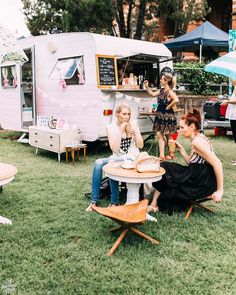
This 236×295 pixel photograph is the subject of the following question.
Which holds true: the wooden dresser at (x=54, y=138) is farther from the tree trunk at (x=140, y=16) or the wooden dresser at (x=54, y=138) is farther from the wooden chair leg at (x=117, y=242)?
the tree trunk at (x=140, y=16)

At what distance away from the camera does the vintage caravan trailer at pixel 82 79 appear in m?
7.47

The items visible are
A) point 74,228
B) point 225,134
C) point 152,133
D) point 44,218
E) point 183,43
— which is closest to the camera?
point 74,228

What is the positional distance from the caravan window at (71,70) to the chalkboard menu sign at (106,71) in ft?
1.36

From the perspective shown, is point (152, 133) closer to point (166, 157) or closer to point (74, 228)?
point (166, 157)

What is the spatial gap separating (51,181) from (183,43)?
10014 mm

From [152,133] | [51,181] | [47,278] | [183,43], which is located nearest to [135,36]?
[183,43]

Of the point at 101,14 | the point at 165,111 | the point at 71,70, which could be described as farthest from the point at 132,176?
the point at 101,14

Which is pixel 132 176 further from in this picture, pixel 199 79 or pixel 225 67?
pixel 199 79

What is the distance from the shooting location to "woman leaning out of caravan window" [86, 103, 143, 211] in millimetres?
4676

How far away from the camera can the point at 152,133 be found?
28.4 ft

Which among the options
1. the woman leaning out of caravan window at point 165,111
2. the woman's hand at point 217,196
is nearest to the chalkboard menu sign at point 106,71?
the woman leaning out of caravan window at point 165,111

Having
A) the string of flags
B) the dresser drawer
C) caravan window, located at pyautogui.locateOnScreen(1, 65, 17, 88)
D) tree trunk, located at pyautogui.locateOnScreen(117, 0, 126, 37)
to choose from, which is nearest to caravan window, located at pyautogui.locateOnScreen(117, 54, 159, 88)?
the string of flags

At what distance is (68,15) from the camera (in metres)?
12.3

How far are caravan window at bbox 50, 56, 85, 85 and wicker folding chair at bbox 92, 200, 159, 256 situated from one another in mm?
4228
